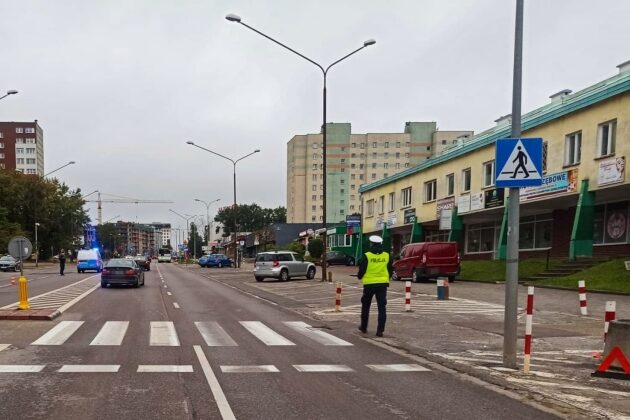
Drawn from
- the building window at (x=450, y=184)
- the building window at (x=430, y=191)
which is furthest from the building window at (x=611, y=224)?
the building window at (x=430, y=191)

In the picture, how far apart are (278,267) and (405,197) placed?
1625 centimetres

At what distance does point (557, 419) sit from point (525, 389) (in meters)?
1.22

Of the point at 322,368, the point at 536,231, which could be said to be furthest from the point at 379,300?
the point at 536,231

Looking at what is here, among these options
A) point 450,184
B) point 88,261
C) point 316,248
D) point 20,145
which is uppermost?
point 20,145

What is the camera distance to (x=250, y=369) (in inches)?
297

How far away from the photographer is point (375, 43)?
80.1 ft

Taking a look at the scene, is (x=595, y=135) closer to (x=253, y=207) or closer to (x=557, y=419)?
(x=557, y=419)

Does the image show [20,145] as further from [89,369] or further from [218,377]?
[218,377]

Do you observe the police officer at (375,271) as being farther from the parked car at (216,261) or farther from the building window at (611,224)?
the parked car at (216,261)

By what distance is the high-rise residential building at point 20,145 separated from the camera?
13188 centimetres

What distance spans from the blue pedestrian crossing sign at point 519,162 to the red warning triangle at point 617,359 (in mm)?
2459

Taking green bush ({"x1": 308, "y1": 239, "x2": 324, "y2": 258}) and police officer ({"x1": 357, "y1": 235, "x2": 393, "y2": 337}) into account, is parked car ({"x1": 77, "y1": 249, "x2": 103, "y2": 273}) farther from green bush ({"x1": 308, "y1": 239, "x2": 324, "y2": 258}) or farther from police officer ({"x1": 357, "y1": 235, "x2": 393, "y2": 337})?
police officer ({"x1": 357, "y1": 235, "x2": 393, "y2": 337})

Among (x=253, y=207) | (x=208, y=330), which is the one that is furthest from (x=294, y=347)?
(x=253, y=207)

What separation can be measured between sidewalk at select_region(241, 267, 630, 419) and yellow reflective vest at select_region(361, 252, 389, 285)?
111 cm
